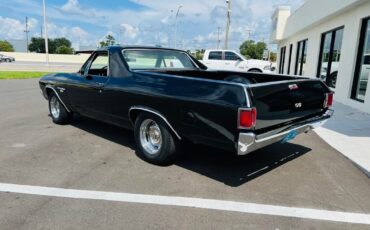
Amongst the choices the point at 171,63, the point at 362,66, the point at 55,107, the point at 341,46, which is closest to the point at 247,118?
the point at 171,63

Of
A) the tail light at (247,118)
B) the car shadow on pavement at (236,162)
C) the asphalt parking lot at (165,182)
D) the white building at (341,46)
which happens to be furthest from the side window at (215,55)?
the tail light at (247,118)

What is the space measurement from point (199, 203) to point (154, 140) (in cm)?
156

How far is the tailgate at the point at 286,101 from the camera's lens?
145 inches

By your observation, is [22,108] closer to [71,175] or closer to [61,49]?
[71,175]

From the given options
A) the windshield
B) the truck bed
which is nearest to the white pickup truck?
the windshield

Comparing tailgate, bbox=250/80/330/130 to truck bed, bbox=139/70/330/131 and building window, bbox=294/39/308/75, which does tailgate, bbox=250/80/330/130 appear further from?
building window, bbox=294/39/308/75

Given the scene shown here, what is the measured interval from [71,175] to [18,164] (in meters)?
0.98

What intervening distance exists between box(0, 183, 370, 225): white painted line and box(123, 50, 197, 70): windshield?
2215mm

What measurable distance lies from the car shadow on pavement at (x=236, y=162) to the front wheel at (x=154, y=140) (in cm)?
35

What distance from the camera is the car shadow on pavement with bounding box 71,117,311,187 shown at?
434cm

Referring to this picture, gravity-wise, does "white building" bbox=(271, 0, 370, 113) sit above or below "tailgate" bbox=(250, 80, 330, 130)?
above

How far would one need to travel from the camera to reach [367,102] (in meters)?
8.73

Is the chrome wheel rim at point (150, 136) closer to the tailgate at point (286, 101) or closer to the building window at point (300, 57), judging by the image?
the tailgate at point (286, 101)

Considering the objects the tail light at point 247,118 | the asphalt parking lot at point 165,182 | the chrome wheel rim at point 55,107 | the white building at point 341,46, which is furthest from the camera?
the white building at point 341,46
